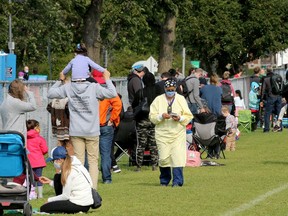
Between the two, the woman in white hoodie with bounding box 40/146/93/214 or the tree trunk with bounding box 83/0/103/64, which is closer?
the woman in white hoodie with bounding box 40/146/93/214

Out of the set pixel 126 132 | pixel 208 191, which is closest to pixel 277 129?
pixel 126 132

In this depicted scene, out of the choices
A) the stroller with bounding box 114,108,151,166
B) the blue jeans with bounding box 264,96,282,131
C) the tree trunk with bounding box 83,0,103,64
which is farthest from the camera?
the tree trunk with bounding box 83,0,103,64

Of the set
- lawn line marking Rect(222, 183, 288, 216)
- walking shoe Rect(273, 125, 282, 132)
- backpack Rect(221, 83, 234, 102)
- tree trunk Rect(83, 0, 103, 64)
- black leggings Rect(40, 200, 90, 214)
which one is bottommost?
lawn line marking Rect(222, 183, 288, 216)

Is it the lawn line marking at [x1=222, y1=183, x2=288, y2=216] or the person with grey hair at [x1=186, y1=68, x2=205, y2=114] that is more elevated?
the person with grey hair at [x1=186, y1=68, x2=205, y2=114]

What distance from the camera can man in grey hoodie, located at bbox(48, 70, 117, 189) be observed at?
1777 centimetres

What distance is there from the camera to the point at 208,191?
1889cm

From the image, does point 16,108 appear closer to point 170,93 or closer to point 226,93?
point 170,93

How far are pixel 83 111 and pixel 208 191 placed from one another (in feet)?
8.03

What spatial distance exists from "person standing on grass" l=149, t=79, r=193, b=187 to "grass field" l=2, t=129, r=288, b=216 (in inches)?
17.5

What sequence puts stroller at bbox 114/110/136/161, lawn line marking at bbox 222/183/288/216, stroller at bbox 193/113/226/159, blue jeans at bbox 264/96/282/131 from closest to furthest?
lawn line marking at bbox 222/183/288/216 → stroller at bbox 114/110/136/161 → stroller at bbox 193/113/226/159 → blue jeans at bbox 264/96/282/131

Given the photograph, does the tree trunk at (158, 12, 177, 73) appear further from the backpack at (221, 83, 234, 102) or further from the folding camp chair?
the backpack at (221, 83, 234, 102)

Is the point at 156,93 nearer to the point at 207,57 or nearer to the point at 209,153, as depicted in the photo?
the point at 209,153

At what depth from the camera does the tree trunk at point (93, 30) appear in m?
44.3

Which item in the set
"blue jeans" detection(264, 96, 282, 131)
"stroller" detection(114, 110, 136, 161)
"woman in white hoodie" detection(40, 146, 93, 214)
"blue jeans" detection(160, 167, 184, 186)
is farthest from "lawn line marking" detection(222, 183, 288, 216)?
"blue jeans" detection(264, 96, 282, 131)
